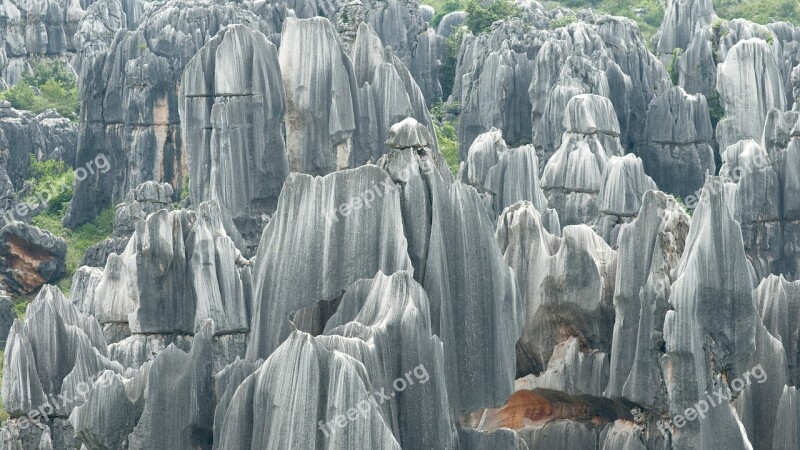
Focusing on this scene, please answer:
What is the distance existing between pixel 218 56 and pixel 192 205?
133 inches

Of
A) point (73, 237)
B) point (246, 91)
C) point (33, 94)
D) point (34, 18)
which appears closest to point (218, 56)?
point (246, 91)

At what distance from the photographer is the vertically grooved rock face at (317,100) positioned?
4012cm

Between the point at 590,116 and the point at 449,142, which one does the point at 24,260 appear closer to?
the point at 449,142

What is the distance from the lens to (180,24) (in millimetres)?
61438

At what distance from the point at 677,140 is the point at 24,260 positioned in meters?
20.8

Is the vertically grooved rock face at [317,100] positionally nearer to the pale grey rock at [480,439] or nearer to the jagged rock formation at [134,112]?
the jagged rock formation at [134,112]

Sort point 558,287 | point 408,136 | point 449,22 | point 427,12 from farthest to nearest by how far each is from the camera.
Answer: point 427,12 → point 449,22 → point 558,287 → point 408,136

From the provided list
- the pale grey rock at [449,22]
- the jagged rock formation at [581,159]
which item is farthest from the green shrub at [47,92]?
the jagged rock formation at [581,159]

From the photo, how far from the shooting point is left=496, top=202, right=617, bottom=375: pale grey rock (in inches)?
1214

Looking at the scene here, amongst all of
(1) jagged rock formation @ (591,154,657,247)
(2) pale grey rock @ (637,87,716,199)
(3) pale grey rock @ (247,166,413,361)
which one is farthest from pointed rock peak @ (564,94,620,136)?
(3) pale grey rock @ (247,166,413,361)

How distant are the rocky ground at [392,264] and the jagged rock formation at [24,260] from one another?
61 mm

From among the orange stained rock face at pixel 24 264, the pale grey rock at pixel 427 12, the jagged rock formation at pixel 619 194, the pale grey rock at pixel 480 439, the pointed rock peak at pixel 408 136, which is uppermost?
the pale grey rock at pixel 427 12

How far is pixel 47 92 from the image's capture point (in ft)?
237

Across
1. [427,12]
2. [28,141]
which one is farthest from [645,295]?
[427,12]
